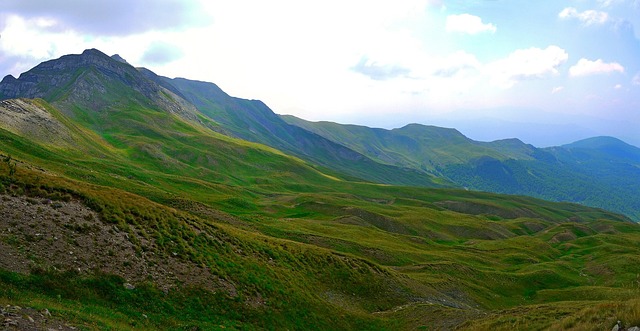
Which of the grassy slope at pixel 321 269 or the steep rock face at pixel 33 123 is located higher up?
the steep rock face at pixel 33 123

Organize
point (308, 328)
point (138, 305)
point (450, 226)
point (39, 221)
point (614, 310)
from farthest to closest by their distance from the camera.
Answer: point (450, 226) < point (308, 328) < point (39, 221) < point (138, 305) < point (614, 310)

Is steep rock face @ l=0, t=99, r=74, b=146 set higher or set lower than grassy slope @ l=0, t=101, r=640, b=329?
higher

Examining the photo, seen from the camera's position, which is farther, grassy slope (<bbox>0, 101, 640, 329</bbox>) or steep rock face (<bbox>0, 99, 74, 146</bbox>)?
steep rock face (<bbox>0, 99, 74, 146</bbox>)

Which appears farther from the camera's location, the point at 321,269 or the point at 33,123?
the point at 33,123

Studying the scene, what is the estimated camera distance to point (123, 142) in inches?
7530

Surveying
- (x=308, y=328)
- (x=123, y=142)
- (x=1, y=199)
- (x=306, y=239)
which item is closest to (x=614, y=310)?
(x=308, y=328)

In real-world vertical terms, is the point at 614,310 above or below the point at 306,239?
above

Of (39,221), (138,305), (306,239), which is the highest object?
(39,221)

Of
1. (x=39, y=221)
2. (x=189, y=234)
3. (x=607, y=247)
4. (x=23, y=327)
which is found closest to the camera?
(x=23, y=327)

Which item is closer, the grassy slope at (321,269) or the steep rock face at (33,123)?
the grassy slope at (321,269)

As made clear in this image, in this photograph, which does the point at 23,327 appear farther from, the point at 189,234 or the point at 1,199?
the point at 189,234

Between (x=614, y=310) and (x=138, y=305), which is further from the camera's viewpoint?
(x=138, y=305)

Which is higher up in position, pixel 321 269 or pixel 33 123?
pixel 33 123

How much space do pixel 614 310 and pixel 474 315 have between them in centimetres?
1709
